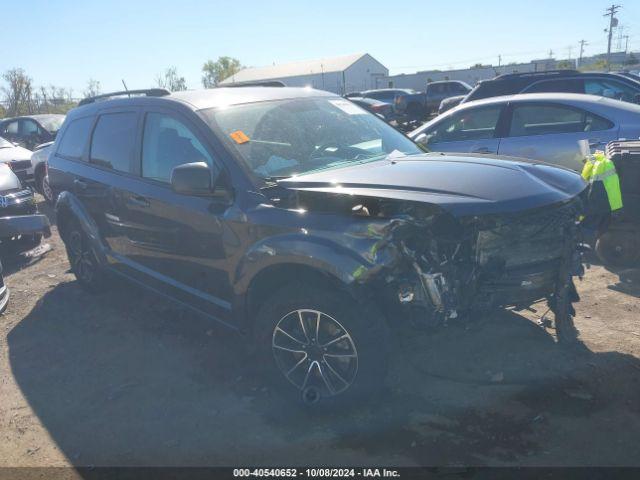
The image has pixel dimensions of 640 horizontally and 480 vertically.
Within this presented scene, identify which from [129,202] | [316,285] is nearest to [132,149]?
[129,202]

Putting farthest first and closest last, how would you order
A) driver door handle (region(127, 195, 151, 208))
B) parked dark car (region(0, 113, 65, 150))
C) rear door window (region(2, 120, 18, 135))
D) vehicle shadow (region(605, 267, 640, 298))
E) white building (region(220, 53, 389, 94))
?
white building (region(220, 53, 389, 94))
rear door window (region(2, 120, 18, 135))
parked dark car (region(0, 113, 65, 150))
vehicle shadow (region(605, 267, 640, 298))
driver door handle (region(127, 195, 151, 208))

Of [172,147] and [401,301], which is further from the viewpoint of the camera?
[172,147]

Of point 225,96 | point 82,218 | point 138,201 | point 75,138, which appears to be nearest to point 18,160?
point 75,138

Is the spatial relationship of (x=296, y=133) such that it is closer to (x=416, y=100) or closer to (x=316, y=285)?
(x=316, y=285)

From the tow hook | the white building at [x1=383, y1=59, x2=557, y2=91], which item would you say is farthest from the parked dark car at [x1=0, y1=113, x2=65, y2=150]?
the white building at [x1=383, y1=59, x2=557, y2=91]

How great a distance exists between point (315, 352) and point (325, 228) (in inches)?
31.4

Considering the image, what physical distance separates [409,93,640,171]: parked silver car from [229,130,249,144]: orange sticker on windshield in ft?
12.6

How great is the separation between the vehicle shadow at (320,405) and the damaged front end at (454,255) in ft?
0.71

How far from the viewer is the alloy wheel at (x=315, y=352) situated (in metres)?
3.11

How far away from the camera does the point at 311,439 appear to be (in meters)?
3.06

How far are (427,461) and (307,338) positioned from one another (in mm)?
978

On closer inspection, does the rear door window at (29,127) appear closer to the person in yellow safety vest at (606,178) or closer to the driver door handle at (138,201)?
the driver door handle at (138,201)

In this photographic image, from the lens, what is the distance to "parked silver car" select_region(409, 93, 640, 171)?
6.02 meters

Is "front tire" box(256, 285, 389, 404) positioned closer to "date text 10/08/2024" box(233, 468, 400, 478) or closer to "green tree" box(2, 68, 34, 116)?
"date text 10/08/2024" box(233, 468, 400, 478)
